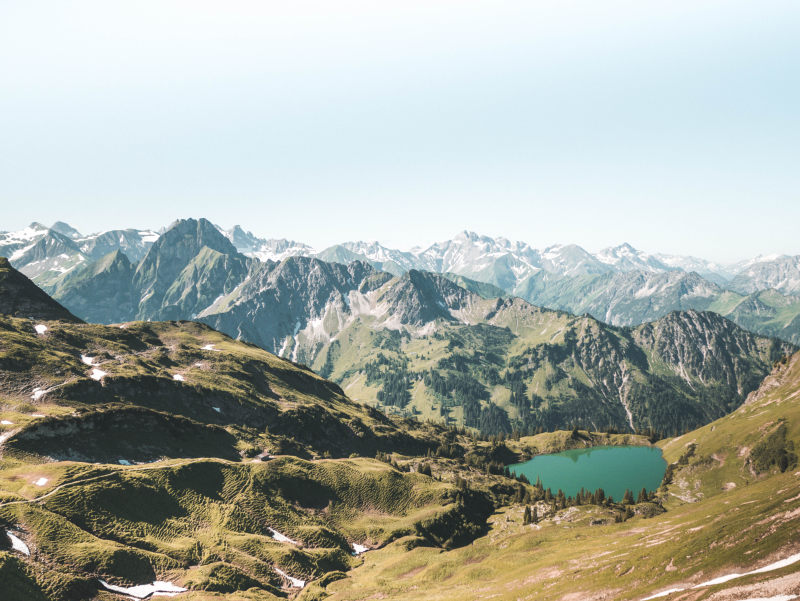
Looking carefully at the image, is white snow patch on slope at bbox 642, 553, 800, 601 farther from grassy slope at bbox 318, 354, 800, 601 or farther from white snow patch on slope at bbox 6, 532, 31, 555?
white snow patch on slope at bbox 6, 532, 31, 555

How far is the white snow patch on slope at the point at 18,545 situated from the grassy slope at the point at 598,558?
59.0 m

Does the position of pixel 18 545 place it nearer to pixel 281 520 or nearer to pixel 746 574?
pixel 281 520

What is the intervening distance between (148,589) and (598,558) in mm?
85359

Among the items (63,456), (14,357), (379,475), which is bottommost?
(379,475)

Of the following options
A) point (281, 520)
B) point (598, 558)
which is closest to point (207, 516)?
point (281, 520)

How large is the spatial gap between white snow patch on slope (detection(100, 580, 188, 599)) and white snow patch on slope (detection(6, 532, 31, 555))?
14.1 metres

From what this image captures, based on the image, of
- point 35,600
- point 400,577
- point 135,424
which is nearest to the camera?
point 35,600

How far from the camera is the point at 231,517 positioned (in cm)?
11406

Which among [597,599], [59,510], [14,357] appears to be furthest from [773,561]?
[14,357]

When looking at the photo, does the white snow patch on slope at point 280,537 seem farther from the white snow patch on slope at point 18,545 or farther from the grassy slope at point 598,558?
the white snow patch on slope at point 18,545

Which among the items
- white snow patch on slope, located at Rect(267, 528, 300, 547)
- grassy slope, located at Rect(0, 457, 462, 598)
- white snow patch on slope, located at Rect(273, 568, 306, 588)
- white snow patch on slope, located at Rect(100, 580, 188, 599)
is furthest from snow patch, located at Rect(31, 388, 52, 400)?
white snow patch on slope, located at Rect(273, 568, 306, 588)

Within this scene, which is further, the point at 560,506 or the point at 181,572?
the point at 560,506

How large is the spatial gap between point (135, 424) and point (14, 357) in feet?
190

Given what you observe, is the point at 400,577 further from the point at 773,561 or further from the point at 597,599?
the point at 773,561
